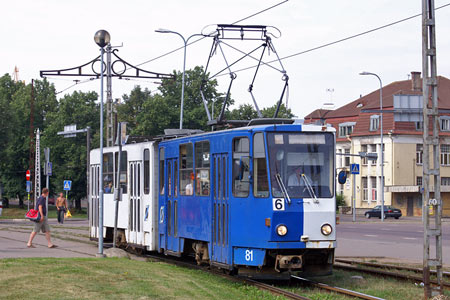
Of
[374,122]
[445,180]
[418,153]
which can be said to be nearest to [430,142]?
[418,153]

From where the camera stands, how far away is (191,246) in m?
18.0

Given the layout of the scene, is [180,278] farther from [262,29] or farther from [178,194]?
[262,29]

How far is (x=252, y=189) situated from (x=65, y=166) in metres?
65.2

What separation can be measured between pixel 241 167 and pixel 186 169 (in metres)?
2.96

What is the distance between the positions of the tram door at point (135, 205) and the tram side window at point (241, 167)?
614 centimetres

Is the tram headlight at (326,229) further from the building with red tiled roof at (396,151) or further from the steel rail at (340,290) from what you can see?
the building with red tiled roof at (396,151)

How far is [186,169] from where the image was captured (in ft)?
58.6

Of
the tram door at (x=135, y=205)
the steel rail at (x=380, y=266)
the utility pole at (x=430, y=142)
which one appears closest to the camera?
the utility pole at (x=430, y=142)

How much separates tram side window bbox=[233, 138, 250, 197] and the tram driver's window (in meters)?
2.27

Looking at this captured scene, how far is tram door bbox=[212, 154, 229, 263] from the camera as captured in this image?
51.0ft

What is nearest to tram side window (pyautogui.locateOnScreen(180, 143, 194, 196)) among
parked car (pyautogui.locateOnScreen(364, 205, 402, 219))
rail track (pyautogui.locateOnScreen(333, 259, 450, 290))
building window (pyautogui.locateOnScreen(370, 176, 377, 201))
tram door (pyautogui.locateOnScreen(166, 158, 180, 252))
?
tram door (pyautogui.locateOnScreen(166, 158, 180, 252))

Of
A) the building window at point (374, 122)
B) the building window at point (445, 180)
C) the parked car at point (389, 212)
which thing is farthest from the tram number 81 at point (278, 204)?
the building window at point (445, 180)

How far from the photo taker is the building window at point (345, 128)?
88.5 metres

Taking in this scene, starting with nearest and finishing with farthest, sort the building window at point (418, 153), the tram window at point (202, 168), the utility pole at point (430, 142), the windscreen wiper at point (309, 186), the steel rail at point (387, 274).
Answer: the utility pole at point (430, 142) → the windscreen wiper at point (309, 186) → the steel rail at point (387, 274) → the tram window at point (202, 168) → the building window at point (418, 153)
